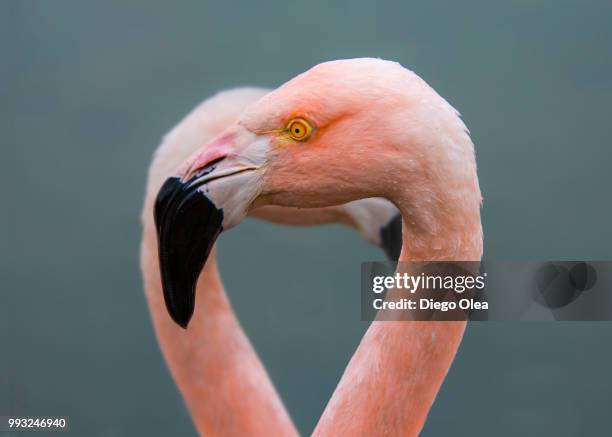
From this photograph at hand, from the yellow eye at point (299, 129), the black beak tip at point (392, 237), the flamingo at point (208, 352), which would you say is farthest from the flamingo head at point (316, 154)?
the black beak tip at point (392, 237)

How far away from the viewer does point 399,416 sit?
104cm

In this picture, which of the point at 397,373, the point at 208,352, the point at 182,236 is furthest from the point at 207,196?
the point at 208,352

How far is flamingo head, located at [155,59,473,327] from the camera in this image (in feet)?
2.95

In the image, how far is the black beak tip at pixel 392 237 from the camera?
5.90 ft

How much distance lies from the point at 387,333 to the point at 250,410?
0.68m

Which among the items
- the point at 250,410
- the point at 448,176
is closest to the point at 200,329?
the point at 250,410

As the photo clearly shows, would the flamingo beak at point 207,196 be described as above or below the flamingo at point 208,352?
above

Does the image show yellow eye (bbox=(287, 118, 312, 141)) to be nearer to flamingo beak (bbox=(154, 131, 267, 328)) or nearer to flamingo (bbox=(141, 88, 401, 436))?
flamingo beak (bbox=(154, 131, 267, 328))

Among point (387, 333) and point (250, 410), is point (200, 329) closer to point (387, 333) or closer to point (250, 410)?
point (250, 410)

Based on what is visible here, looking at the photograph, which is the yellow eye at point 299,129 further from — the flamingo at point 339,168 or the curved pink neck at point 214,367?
the curved pink neck at point 214,367

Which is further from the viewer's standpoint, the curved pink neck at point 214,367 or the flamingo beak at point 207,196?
the curved pink neck at point 214,367

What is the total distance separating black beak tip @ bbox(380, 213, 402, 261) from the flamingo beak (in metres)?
0.89

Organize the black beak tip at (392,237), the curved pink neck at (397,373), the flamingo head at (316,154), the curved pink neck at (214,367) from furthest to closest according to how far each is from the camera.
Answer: the black beak tip at (392,237) < the curved pink neck at (214,367) < the curved pink neck at (397,373) < the flamingo head at (316,154)

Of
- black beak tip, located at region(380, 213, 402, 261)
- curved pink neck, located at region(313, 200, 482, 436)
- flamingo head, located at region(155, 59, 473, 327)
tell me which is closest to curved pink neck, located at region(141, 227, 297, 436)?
black beak tip, located at region(380, 213, 402, 261)
